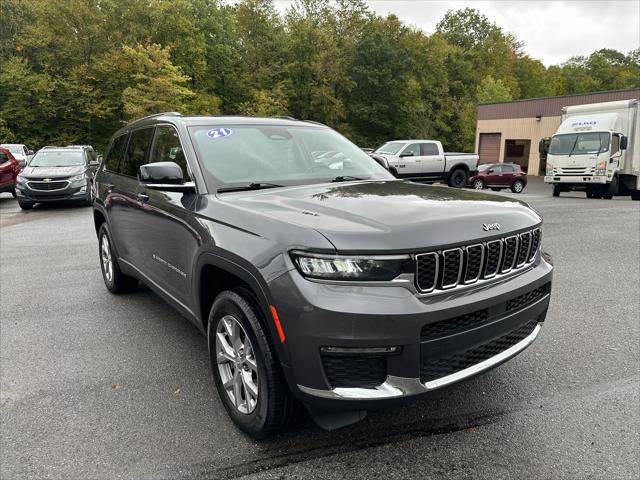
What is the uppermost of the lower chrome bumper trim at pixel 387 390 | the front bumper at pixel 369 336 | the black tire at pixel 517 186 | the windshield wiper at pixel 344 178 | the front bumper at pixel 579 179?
the windshield wiper at pixel 344 178

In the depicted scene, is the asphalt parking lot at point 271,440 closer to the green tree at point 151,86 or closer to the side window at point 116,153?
the side window at point 116,153

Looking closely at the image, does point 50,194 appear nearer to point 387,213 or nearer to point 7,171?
point 7,171

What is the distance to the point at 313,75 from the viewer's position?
172 feet

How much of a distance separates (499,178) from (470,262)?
23.1 metres

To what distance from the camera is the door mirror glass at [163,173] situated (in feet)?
10.2

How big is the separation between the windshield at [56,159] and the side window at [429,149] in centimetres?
1282

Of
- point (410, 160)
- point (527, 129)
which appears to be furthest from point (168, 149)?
point (527, 129)

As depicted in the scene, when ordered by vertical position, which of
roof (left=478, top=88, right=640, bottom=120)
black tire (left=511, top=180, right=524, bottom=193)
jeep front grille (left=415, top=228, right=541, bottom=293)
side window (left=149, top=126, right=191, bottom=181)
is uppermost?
roof (left=478, top=88, right=640, bottom=120)

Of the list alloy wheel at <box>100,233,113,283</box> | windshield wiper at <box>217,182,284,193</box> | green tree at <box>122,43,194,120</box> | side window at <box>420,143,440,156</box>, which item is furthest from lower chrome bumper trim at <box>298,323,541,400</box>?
green tree at <box>122,43,194,120</box>

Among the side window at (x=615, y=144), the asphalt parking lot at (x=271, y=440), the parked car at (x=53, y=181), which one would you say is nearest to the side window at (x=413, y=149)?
the side window at (x=615, y=144)

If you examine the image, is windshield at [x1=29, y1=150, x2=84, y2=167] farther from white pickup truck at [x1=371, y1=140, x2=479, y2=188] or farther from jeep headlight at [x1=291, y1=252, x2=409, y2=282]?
jeep headlight at [x1=291, y1=252, x2=409, y2=282]

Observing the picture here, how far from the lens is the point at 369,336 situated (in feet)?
7.07

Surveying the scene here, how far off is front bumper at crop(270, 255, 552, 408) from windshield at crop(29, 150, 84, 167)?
1385 cm

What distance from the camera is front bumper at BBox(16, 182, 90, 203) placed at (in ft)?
43.5
